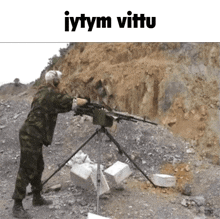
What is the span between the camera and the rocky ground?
389cm

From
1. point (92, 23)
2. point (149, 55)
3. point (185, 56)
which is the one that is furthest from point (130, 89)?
point (92, 23)

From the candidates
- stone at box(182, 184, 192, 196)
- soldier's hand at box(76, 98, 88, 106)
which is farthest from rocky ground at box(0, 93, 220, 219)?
soldier's hand at box(76, 98, 88, 106)

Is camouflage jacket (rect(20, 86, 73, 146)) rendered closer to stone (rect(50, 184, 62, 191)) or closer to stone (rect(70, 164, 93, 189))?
stone (rect(70, 164, 93, 189))

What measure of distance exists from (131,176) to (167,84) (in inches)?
126

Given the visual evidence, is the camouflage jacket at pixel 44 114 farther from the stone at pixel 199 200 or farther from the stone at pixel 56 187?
the stone at pixel 199 200

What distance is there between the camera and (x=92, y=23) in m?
5.23

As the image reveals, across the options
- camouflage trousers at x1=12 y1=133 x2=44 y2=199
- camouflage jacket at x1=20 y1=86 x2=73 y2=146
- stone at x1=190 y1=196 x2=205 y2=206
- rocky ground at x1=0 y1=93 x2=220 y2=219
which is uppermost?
camouflage jacket at x1=20 y1=86 x2=73 y2=146

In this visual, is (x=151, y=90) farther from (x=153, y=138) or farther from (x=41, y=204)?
(x=41, y=204)

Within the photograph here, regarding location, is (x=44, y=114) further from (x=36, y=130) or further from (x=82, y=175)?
(x=82, y=175)

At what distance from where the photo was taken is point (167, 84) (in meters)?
7.20

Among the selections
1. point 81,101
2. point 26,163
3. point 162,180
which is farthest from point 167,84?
point 26,163

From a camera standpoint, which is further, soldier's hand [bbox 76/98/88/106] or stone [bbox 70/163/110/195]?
stone [bbox 70/163/110/195]

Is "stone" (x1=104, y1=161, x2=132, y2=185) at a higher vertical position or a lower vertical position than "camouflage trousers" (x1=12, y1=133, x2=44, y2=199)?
lower

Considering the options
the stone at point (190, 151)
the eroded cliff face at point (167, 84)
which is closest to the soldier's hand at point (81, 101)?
the stone at point (190, 151)
